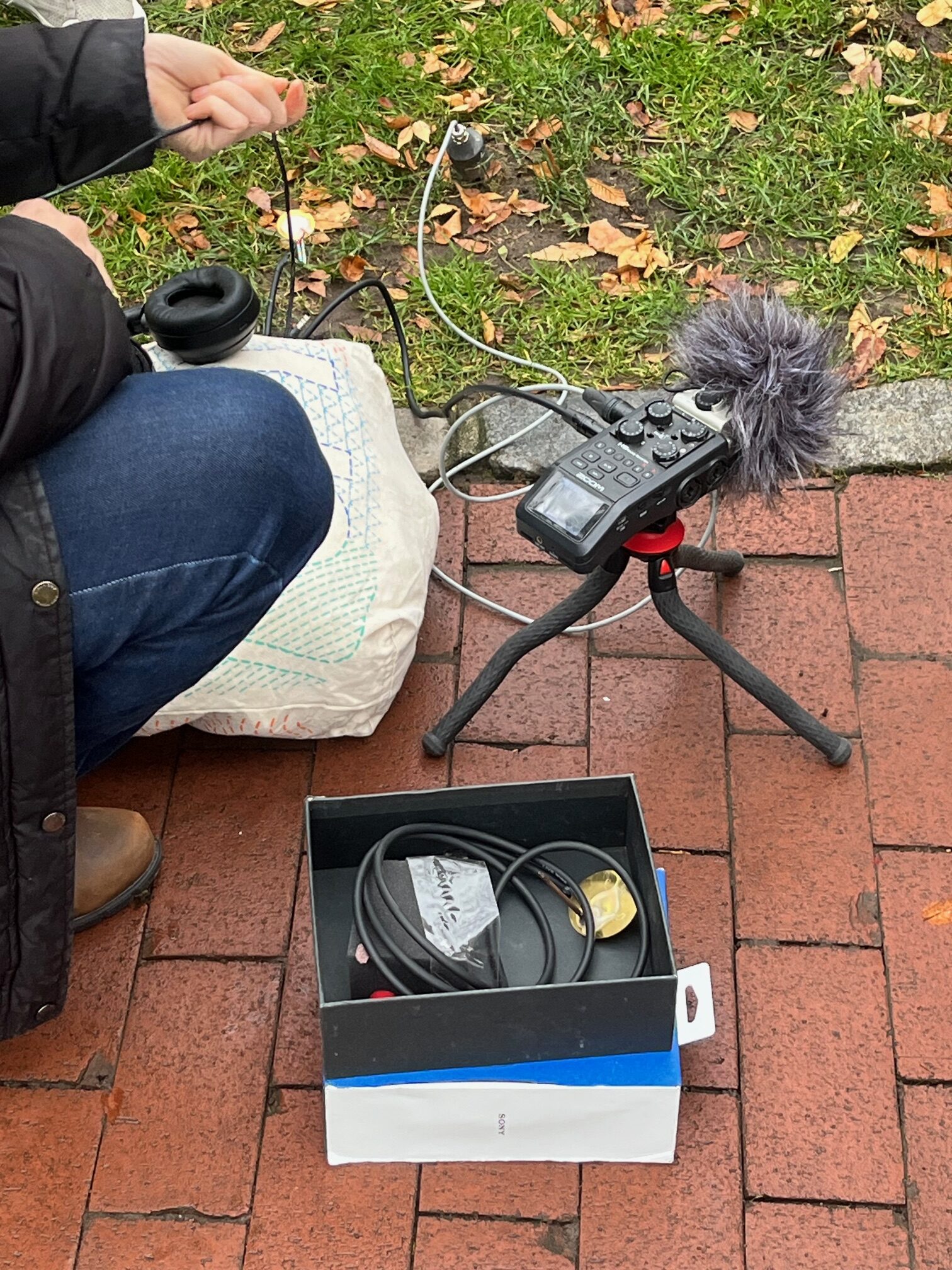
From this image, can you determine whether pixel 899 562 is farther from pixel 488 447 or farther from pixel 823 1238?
pixel 823 1238

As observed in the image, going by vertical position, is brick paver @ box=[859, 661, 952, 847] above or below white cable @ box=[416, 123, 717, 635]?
below

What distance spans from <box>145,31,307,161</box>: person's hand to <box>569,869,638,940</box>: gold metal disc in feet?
3.98

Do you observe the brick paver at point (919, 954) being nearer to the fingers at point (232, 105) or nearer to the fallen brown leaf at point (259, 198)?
the fingers at point (232, 105)

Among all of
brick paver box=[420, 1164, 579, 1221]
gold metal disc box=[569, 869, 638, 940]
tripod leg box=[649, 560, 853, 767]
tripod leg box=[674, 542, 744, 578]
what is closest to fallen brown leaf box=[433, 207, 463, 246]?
tripod leg box=[674, 542, 744, 578]

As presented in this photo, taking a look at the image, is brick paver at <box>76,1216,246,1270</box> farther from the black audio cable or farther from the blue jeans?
the black audio cable

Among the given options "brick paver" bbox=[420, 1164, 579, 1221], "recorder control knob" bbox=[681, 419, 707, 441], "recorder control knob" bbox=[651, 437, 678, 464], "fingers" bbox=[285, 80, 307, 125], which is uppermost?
"fingers" bbox=[285, 80, 307, 125]

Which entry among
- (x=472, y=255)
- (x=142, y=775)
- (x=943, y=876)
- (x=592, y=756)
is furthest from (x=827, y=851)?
(x=472, y=255)

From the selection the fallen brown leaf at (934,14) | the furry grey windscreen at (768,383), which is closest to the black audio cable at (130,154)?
the furry grey windscreen at (768,383)

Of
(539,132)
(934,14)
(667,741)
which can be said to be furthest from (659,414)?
(934,14)

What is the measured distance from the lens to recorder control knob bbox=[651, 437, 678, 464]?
1.75 m

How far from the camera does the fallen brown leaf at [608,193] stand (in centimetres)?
302

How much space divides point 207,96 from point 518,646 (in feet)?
3.11

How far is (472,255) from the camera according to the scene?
9.71 feet

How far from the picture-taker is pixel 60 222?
1727mm
